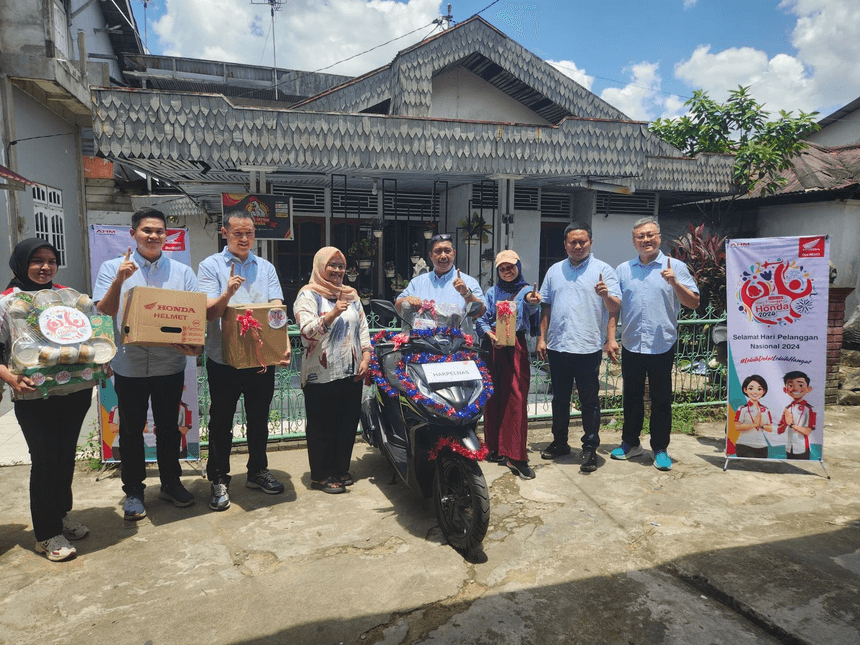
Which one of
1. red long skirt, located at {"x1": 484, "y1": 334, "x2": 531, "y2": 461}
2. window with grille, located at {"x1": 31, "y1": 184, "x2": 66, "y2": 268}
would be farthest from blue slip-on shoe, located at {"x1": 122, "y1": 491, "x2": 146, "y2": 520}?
window with grille, located at {"x1": 31, "y1": 184, "x2": 66, "y2": 268}

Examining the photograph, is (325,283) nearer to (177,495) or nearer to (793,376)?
(177,495)

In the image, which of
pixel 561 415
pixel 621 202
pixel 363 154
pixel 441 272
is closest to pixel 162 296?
pixel 441 272

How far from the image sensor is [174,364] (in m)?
3.44

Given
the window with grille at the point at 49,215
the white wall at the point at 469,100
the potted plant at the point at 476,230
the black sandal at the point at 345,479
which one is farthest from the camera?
the white wall at the point at 469,100

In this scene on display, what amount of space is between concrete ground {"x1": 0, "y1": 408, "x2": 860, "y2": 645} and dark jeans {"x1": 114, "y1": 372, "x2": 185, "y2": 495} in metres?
0.33

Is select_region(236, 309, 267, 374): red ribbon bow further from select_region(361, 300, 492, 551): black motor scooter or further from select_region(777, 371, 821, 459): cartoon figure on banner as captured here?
select_region(777, 371, 821, 459): cartoon figure on banner

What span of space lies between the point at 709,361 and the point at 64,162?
12459 millimetres

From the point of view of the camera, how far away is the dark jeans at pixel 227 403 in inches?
141

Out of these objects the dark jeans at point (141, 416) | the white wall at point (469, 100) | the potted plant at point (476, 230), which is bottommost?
the dark jeans at point (141, 416)

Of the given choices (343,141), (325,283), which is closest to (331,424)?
(325,283)

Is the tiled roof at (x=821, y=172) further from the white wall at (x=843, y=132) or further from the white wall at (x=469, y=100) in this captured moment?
the white wall at (x=469, y=100)

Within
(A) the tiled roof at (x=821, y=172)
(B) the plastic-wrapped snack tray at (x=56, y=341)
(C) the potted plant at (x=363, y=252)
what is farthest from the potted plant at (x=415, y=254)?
(B) the plastic-wrapped snack tray at (x=56, y=341)

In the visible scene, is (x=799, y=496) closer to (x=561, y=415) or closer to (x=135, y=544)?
(x=561, y=415)

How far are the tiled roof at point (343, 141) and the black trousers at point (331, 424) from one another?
430cm
